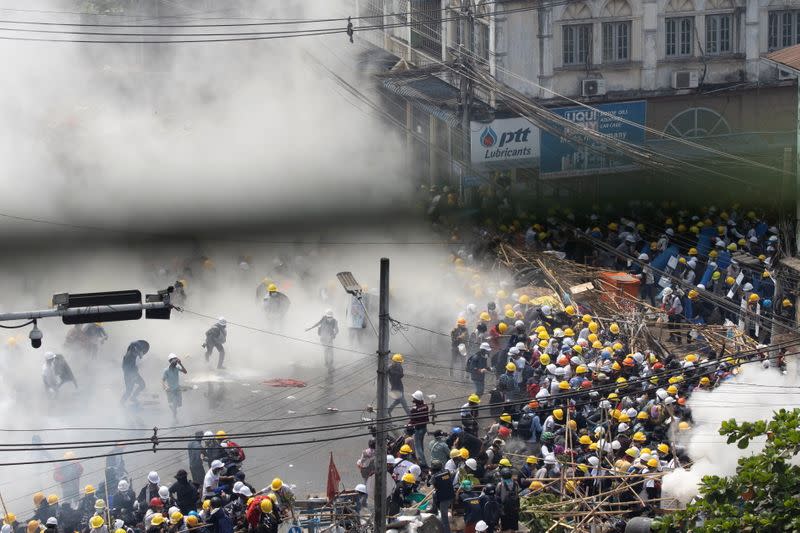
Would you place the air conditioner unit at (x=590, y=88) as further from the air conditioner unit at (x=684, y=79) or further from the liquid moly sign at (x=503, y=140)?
the air conditioner unit at (x=684, y=79)

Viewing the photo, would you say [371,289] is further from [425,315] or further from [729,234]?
[729,234]

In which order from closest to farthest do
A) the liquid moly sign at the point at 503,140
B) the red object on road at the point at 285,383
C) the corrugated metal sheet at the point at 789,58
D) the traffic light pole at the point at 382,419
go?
the traffic light pole at the point at 382,419
the red object on road at the point at 285,383
the corrugated metal sheet at the point at 789,58
the liquid moly sign at the point at 503,140

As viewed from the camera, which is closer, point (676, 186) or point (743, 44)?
point (676, 186)

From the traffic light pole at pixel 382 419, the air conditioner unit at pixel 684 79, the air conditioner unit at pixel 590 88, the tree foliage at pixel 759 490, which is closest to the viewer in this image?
the tree foliage at pixel 759 490

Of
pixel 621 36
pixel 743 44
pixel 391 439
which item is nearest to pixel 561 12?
pixel 621 36

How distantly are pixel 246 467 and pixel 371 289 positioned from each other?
18.9ft

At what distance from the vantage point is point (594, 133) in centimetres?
2742

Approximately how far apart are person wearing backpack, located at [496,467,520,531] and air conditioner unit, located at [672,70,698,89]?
1585cm

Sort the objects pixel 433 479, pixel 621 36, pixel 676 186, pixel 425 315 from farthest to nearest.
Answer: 1. pixel 621 36
2. pixel 676 186
3. pixel 425 315
4. pixel 433 479

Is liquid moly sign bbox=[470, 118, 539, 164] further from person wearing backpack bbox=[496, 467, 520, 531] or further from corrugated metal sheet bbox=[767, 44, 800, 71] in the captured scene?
person wearing backpack bbox=[496, 467, 520, 531]

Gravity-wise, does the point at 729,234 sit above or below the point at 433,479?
above

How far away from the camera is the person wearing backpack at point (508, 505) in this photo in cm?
1413

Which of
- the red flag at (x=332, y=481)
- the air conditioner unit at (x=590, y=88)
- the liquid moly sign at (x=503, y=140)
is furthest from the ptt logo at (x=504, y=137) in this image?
the red flag at (x=332, y=481)

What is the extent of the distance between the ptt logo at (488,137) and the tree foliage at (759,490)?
16155 mm
